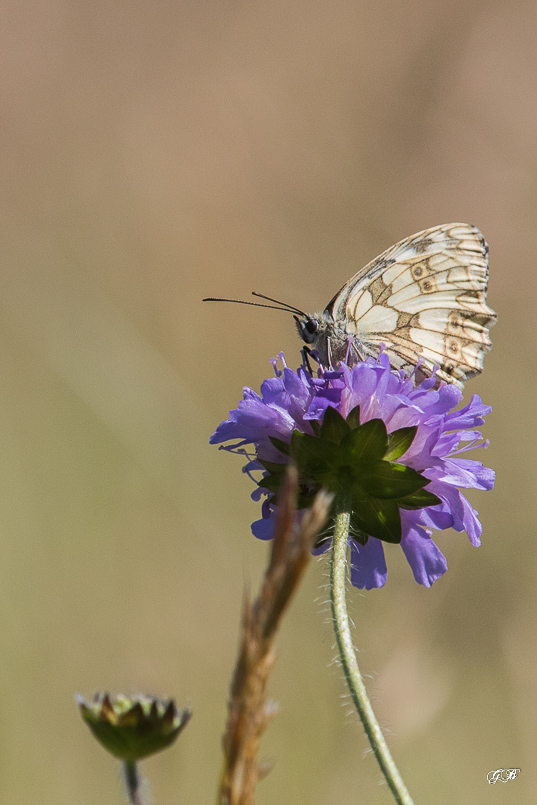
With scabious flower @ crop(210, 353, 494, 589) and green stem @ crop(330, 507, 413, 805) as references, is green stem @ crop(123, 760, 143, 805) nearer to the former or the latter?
green stem @ crop(330, 507, 413, 805)

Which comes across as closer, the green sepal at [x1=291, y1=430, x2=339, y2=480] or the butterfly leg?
the green sepal at [x1=291, y1=430, x2=339, y2=480]

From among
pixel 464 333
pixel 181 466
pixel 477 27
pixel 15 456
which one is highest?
pixel 477 27

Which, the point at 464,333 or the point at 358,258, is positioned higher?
the point at 358,258

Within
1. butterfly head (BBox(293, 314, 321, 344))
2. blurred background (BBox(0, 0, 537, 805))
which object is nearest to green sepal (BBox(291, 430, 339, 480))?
blurred background (BBox(0, 0, 537, 805))

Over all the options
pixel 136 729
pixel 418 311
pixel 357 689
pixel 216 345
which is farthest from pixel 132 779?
pixel 216 345

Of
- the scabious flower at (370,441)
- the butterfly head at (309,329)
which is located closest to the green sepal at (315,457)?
the scabious flower at (370,441)

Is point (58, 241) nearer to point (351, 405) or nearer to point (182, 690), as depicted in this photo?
point (182, 690)

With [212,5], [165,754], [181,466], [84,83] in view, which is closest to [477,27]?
[212,5]
